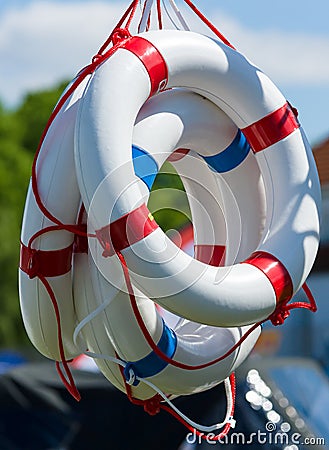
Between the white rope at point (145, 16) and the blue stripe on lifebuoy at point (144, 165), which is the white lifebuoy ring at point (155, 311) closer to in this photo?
the blue stripe on lifebuoy at point (144, 165)

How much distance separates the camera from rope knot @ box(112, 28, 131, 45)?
2.47 meters

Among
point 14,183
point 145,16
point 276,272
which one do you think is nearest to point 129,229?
point 276,272

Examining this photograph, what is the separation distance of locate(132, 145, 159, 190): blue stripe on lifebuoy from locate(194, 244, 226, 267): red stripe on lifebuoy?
386 millimetres

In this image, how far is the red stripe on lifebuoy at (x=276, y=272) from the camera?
245 cm

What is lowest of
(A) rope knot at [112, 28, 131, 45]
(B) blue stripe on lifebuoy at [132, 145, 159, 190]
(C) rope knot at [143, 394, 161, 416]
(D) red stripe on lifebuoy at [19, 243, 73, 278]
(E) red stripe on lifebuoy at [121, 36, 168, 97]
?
(C) rope knot at [143, 394, 161, 416]

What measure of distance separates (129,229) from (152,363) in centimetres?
38

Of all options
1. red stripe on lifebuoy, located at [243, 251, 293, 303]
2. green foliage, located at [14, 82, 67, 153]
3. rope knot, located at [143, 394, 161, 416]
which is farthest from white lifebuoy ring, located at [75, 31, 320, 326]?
green foliage, located at [14, 82, 67, 153]

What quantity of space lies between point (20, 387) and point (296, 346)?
459cm

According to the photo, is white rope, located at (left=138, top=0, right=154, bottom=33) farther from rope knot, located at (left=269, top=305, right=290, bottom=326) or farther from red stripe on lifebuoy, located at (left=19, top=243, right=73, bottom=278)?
rope knot, located at (left=269, top=305, right=290, bottom=326)

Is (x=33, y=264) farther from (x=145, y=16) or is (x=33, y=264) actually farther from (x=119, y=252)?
(x=145, y=16)

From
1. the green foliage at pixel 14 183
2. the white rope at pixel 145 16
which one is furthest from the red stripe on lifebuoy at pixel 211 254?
the green foliage at pixel 14 183

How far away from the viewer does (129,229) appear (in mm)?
2252

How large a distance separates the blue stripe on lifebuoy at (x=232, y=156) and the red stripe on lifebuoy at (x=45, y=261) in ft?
1.52

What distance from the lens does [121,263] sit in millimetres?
2316
